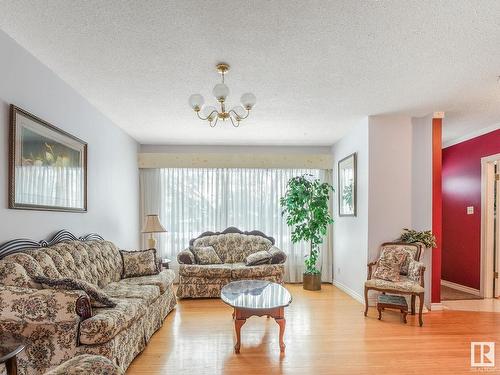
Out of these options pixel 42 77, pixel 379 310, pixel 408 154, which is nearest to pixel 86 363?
pixel 42 77

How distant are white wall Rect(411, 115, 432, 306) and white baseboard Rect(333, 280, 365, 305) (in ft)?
2.85

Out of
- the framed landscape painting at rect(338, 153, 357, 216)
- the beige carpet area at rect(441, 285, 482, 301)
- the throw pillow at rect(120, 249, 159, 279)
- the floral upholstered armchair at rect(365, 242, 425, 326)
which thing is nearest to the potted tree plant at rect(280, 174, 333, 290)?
the framed landscape painting at rect(338, 153, 357, 216)

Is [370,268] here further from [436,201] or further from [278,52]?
[278,52]

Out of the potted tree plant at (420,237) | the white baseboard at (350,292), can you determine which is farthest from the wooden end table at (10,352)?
the potted tree plant at (420,237)

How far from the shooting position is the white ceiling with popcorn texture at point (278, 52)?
2.04 meters

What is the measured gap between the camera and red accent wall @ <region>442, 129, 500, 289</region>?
496cm

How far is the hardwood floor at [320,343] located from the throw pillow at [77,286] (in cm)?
62

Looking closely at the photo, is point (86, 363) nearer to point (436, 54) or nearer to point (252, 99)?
point (252, 99)

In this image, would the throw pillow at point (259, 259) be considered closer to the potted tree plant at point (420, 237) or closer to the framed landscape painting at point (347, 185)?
the framed landscape painting at point (347, 185)

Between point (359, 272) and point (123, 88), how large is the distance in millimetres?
3925

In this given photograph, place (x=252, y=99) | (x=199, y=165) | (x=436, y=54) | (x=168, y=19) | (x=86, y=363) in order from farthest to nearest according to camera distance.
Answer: (x=199, y=165)
(x=252, y=99)
(x=436, y=54)
(x=168, y=19)
(x=86, y=363)

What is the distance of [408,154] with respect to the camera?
4289 millimetres

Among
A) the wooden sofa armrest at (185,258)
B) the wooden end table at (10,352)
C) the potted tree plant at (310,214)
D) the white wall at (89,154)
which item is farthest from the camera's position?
the potted tree plant at (310,214)

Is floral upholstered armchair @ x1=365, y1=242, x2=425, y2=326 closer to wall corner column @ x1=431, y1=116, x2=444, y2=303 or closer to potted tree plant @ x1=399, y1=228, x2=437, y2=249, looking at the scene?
potted tree plant @ x1=399, y1=228, x2=437, y2=249
